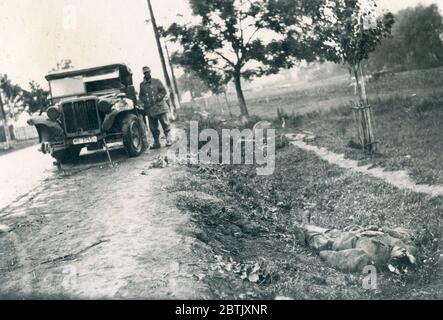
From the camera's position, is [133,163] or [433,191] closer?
[433,191]

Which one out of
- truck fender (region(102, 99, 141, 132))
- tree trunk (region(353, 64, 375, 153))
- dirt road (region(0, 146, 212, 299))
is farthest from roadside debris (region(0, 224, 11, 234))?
tree trunk (region(353, 64, 375, 153))

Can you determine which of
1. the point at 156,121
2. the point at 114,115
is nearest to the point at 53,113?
the point at 114,115

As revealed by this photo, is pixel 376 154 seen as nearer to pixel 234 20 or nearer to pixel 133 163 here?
pixel 133 163

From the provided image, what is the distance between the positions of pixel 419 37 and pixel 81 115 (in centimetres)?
3240

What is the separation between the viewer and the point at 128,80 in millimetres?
11984

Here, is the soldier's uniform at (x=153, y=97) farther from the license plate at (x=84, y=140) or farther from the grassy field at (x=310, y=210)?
the grassy field at (x=310, y=210)

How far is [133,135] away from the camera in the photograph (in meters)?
11.0

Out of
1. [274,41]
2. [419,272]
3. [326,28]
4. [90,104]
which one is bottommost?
[419,272]

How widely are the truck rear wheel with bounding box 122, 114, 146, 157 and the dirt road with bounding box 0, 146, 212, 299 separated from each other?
6.81 feet

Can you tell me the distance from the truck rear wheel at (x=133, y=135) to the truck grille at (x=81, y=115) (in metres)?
0.66

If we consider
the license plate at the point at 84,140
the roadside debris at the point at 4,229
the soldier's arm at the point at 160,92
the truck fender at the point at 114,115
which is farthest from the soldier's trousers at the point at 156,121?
the roadside debris at the point at 4,229

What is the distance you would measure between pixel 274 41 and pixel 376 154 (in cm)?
1381

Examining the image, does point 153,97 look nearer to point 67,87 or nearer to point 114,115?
point 114,115
